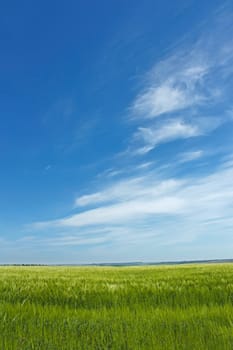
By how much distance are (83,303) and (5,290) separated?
86.4 inches

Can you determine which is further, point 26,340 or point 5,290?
point 5,290

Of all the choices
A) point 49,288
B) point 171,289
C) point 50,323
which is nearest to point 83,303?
point 49,288

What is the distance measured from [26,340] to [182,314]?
2.23 meters

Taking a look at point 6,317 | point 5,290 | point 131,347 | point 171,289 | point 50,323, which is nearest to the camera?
point 131,347

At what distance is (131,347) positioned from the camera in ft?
11.6

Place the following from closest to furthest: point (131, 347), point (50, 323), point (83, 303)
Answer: point (131, 347)
point (50, 323)
point (83, 303)

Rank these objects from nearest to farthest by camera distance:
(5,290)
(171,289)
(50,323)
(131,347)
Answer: (131,347), (50,323), (171,289), (5,290)

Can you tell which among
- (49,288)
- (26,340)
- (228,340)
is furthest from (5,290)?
(228,340)

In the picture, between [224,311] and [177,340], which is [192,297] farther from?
[177,340]

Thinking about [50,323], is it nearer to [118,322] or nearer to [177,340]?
[118,322]

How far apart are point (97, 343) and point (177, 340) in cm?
81

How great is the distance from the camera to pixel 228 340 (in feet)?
11.7

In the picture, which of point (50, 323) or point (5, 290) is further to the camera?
point (5, 290)

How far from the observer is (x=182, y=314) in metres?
4.98
